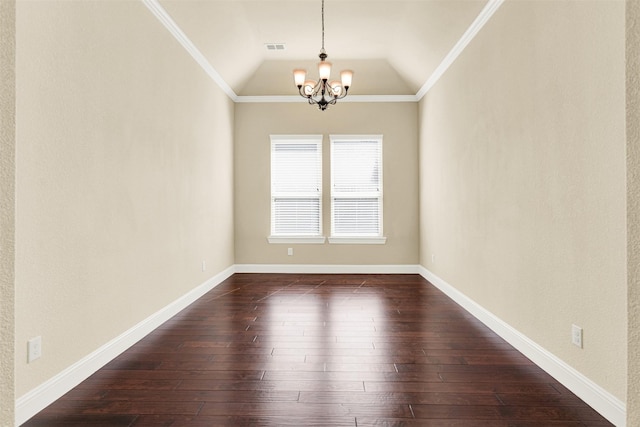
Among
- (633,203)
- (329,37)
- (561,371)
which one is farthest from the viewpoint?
(329,37)

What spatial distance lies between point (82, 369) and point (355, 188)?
475cm

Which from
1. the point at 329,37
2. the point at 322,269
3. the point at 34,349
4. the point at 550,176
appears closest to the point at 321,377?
the point at 34,349

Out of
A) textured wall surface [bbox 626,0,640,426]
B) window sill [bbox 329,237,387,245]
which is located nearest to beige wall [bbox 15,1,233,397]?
textured wall surface [bbox 626,0,640,426]

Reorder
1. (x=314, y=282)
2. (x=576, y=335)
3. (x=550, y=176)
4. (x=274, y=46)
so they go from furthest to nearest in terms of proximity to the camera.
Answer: (x=314, y=282), (x=274, y=46), (x=550, y=176), (x=576, y=335)

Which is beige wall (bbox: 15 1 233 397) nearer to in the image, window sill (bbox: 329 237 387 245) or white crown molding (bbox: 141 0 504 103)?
white crown molding (bbox: 141 0 504 103)

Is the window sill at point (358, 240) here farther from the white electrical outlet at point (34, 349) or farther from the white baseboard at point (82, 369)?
the white electrical outlet at point (34, 349)

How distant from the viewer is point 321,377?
2441mm

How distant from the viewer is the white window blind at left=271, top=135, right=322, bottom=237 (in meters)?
6.42

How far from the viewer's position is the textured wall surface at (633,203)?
0.85 m

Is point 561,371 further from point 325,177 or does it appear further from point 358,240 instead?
point 325,177

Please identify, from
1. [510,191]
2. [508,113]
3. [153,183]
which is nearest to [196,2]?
[153,183]

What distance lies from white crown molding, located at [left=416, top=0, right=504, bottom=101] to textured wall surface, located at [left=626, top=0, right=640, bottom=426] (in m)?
2.79

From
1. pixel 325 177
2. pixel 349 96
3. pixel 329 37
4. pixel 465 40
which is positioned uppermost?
pixel 329 37

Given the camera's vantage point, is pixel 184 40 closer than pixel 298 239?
Yes
